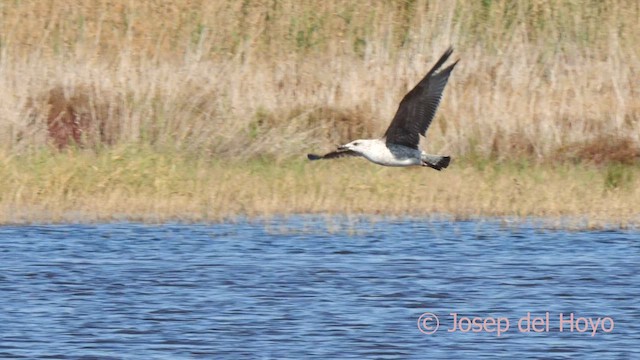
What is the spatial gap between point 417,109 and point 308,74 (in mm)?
3872

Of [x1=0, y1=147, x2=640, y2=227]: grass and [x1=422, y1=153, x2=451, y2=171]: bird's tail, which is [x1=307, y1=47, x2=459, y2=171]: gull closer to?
[x1=422, y1=153, x2=451, y2=171]: bird's tail

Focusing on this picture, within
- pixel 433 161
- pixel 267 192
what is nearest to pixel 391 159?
pixel 433 161

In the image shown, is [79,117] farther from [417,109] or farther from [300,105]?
[417,109]

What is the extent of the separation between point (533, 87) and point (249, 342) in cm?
711

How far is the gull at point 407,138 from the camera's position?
928cm

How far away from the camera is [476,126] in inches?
488

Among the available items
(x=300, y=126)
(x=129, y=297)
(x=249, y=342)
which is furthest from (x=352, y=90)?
(x=249, y=342)

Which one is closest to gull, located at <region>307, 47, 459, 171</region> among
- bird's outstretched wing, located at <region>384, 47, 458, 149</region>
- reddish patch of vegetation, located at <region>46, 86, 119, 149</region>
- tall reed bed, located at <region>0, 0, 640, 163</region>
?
bird's outstretched wing, located at <region>384, 47, 458, 149</region>

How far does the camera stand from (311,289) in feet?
25.4

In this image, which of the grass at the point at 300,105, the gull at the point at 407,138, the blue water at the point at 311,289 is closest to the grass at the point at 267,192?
the grass at the point at 300,105

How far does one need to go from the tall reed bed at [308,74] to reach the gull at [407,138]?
8.61 ft

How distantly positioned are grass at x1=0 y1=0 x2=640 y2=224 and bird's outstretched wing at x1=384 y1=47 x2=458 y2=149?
1.02 meters

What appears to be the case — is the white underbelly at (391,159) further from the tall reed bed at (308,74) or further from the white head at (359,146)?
the tall reed bed at (308,74)

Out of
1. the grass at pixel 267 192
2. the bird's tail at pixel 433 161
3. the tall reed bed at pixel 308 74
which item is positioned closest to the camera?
the bird's tail at pixel 433 161
